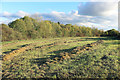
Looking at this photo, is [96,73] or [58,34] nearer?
[96,73]

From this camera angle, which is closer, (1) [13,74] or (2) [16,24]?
(1) [13,74]

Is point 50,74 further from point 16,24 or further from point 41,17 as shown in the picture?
point 41,17

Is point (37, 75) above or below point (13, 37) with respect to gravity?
below

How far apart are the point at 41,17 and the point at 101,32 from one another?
18.1 m

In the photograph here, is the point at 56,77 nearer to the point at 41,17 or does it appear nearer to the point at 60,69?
the point at 60,69

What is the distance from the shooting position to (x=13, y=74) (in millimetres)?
3766

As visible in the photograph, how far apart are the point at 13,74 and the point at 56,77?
1813 mm

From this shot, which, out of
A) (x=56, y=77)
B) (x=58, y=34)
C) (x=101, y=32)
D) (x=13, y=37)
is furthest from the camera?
(x=101, y=32)

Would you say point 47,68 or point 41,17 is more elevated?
point 41,17

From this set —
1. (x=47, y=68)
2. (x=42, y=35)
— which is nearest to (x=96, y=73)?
(x=47, y=68)

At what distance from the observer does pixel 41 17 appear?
1934 centimetres

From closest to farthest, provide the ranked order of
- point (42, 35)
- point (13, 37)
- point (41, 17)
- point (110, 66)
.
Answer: point (110, 66) < point (13, 37) < point (42, 35) < point (41, 17)

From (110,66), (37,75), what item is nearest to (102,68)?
(110,66)

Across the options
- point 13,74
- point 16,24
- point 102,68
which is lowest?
point 13,74
